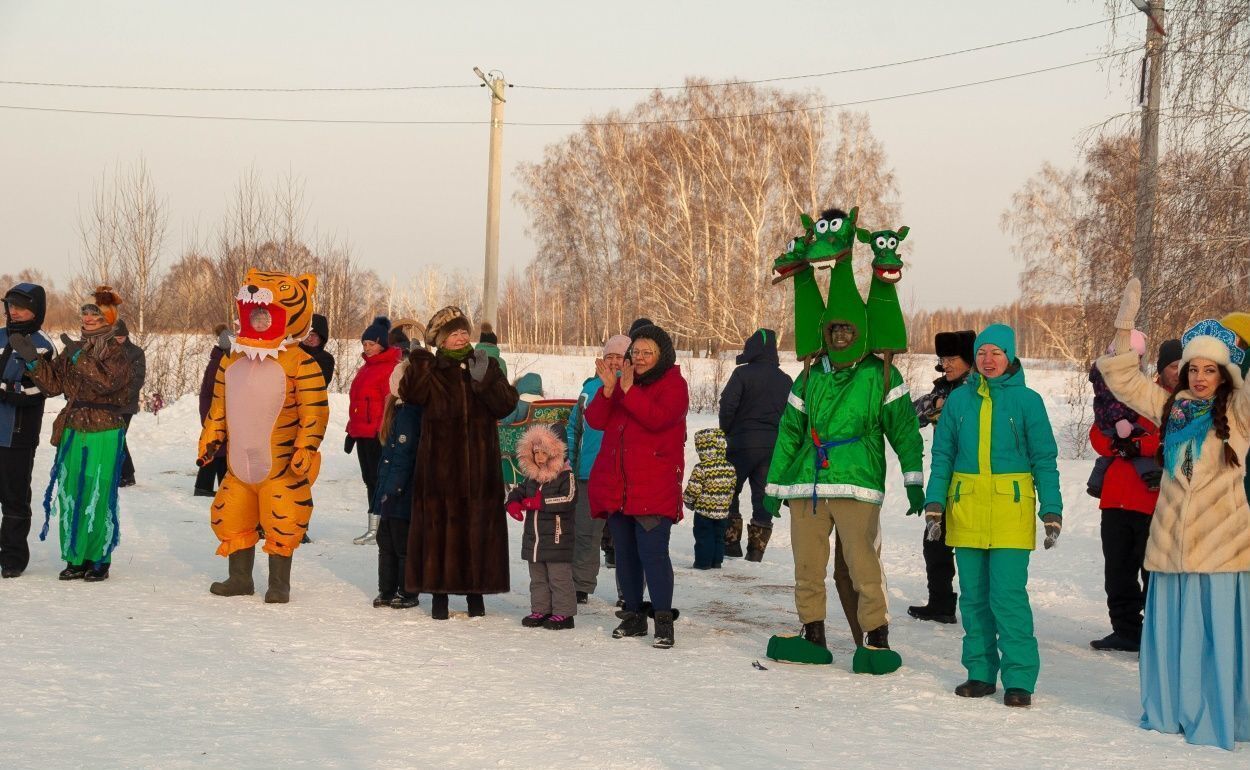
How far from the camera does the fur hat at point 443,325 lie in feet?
26.8

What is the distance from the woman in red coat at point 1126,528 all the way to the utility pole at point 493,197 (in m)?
13.9

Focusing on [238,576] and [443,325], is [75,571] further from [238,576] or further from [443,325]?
[443,325]

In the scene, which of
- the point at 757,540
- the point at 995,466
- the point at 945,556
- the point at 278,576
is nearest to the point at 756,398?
the point at 757,540

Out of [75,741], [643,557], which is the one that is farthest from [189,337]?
[75,741]

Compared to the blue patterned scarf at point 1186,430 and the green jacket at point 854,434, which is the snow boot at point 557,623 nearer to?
the green jacket at point 854,434

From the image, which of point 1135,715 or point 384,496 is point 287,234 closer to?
point 384,496

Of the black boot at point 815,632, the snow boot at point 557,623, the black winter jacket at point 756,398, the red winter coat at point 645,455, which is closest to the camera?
the black boot at point 815,632

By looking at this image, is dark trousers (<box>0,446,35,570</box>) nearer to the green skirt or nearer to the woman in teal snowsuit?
the green skirt

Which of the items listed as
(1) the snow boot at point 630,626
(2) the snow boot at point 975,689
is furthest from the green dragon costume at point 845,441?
(1) the snow boot at point 630,626

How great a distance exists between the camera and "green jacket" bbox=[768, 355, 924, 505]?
6953mm

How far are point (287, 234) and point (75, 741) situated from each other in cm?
2350

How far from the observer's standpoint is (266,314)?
830cm

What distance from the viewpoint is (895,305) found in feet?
23.9

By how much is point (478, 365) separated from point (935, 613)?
370cm
